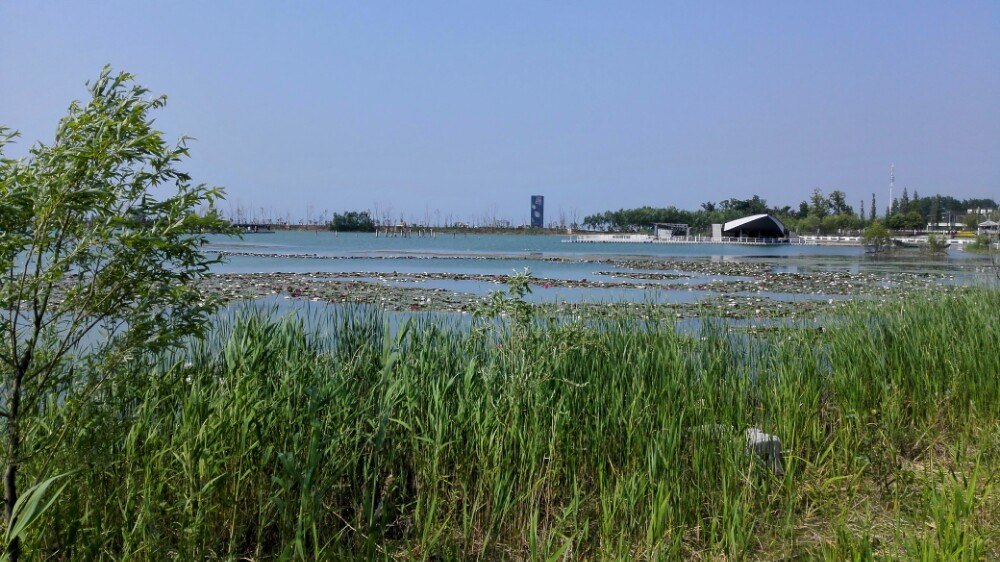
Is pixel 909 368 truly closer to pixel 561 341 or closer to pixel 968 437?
pixel 968 437

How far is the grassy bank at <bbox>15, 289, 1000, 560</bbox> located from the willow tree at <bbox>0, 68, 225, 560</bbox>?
0.59ft

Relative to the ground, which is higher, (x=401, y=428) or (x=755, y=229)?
(x=755, y=229)

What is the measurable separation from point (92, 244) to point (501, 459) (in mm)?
1808

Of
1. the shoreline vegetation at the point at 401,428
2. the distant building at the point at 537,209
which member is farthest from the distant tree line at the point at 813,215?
the shoreline vegetation at the point at 401,428

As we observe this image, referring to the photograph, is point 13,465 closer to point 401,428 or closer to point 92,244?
point 92,244

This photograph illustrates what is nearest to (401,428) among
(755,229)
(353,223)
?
(755,229)

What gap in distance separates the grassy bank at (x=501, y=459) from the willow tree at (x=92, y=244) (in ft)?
0.59

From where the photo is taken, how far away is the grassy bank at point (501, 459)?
9.12 ft

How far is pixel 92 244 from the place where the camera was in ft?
7.69

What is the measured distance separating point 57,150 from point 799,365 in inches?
161

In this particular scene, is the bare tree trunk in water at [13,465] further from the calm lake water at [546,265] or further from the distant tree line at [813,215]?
the distant tree line at [813,215]

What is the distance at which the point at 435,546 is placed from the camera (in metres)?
3.08

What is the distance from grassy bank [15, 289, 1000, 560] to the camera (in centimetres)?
278

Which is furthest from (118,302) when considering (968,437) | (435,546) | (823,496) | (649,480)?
(968,437)
